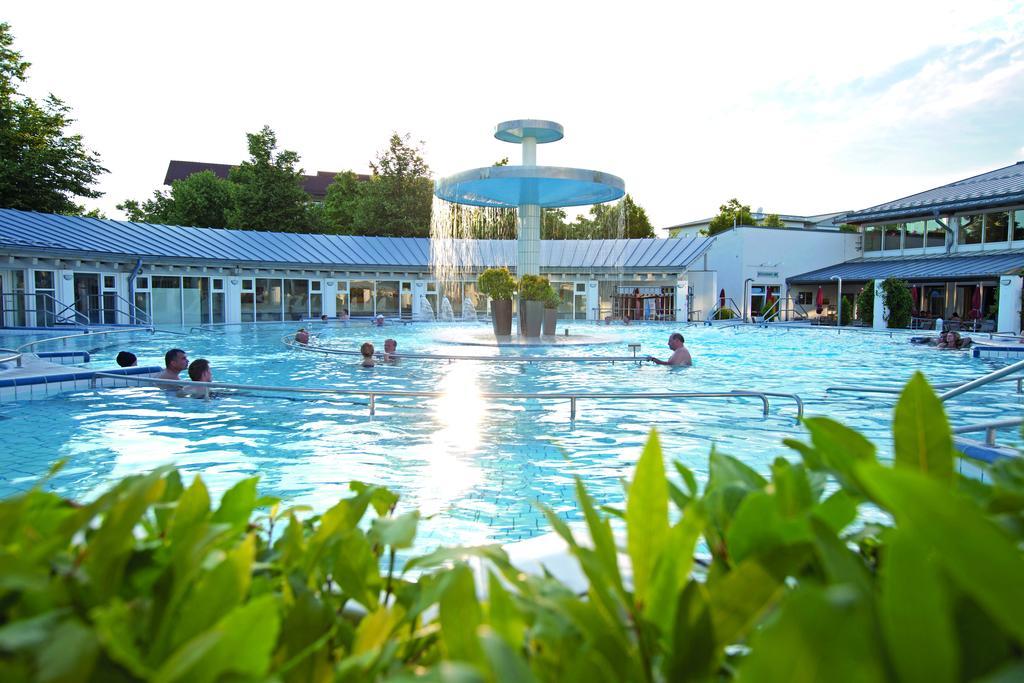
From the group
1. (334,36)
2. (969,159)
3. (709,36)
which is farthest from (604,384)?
(969,159)

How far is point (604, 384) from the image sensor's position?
1216 cm

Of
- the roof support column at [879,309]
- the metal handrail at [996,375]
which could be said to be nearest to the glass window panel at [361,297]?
the roof support column at [879,309]

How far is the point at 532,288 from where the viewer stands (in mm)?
20641

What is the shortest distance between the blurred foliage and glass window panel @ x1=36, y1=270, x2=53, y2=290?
99.1 feet

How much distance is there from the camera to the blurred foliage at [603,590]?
0.50 m

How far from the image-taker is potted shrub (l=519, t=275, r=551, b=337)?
20641mm

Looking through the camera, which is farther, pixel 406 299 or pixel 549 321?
pixel 406 299

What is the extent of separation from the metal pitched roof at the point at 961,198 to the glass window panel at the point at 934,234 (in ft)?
2.74

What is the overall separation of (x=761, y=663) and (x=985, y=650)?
0.25 meters

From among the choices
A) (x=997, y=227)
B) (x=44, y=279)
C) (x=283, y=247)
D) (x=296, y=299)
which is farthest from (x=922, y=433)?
(x=997, y=227)

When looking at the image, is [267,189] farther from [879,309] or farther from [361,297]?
[879,309]

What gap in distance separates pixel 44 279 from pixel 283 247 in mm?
10839

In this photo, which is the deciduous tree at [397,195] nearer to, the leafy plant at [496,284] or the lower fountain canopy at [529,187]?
the lower fountain canopy at [529,187]

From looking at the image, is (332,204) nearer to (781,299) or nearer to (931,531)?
(781,299)
